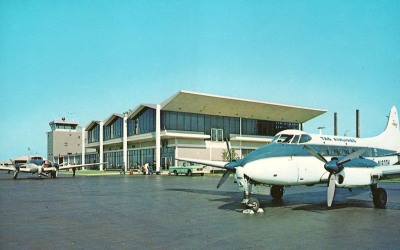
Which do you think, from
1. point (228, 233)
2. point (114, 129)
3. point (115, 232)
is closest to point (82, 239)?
point (115, 232)

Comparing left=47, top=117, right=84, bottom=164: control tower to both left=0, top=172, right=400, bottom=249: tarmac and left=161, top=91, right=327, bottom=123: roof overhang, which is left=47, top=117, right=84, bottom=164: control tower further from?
left=0, top=172, right=400, bottom=249: tarmac

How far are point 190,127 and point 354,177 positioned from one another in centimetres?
5308

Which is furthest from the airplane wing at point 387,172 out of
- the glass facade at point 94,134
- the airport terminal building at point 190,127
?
the glass facade at point 94,134

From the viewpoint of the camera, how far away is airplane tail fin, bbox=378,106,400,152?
23562 mm

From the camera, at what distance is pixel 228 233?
1041 cm

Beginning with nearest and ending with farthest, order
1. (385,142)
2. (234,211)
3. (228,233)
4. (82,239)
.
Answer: (82,239) → (228,233) → (234,211) → (385,142)

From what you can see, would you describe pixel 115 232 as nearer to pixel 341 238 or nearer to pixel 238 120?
pixel 341 238

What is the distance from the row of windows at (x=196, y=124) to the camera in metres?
66.3

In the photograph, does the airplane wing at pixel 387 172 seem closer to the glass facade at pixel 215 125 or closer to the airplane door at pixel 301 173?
the airplane door at pixel 301 173

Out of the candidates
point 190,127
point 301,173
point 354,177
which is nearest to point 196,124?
point 190,127

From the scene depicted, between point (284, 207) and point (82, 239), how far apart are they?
33.3 ft

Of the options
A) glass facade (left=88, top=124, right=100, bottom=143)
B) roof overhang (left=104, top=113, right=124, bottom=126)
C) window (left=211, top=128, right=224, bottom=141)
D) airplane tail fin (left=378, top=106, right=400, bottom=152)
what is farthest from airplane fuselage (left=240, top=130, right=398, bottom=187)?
glass facade (left=88, top=124, right=100, bottom=143)

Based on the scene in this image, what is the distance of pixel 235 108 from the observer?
71688mm

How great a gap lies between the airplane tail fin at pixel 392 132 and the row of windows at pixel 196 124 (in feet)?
146
